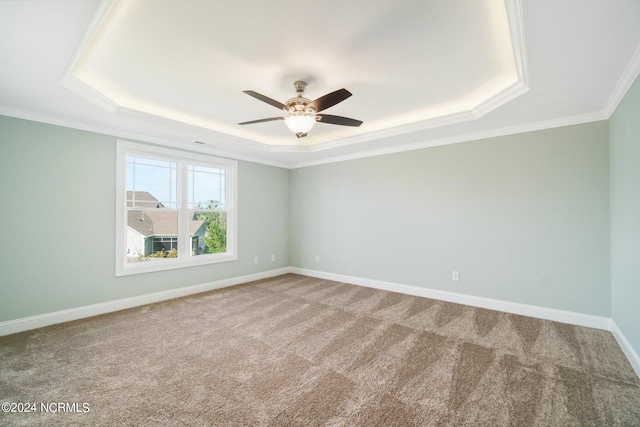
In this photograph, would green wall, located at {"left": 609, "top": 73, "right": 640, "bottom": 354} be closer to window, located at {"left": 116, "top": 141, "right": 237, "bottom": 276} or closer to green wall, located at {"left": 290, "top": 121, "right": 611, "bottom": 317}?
green wall, located at {"left": 290, "top": 121, "right": 611, "bottom": 317}

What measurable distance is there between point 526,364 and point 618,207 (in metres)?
1.88

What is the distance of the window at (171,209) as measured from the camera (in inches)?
145

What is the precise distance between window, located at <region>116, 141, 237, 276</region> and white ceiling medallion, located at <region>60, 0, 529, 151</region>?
914 mm

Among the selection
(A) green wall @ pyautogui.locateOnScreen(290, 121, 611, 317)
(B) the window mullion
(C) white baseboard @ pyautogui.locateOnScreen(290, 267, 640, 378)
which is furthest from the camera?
(B) the window mullion

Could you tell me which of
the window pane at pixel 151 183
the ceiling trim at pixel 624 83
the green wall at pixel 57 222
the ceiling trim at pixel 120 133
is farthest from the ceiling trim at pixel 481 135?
the green wall at pixel 57 222

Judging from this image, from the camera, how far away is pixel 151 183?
3.98m

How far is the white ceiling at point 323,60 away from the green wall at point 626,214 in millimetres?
250

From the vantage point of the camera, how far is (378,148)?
14.9ft

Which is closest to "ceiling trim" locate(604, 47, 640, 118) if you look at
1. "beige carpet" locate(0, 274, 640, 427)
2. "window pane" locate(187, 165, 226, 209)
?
"beige carpet" locate(0, 274, 640, 427)

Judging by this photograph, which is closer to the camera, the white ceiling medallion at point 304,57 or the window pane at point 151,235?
the white ceiling medallion at point 304,57

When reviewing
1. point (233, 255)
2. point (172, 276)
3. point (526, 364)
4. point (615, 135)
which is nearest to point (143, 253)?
point (172, 276)

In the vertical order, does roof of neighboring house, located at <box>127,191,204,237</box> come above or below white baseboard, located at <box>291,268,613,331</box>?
above

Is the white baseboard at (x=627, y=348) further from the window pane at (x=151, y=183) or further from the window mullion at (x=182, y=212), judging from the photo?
the window pane at (x=151, y=183)

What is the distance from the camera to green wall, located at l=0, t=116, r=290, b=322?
2858mm
